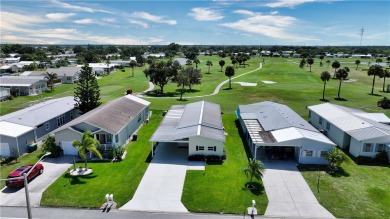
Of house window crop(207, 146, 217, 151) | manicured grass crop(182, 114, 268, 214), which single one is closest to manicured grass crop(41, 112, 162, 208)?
manicured grass crop(182, 114, 268, 214)

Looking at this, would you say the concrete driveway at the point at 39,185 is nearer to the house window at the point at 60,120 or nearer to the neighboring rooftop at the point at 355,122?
the house window at the point at 60,120

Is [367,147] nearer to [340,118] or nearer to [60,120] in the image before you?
[340,118]

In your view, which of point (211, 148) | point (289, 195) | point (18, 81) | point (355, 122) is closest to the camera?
point (289, 195)

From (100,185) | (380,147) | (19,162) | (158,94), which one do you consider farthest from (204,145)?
(158,94)

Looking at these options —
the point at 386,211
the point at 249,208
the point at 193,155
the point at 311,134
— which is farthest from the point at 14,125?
the point at 386,211

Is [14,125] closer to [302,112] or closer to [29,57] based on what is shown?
[302,112]

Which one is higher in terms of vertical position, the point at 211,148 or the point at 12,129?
the point at 12,129
